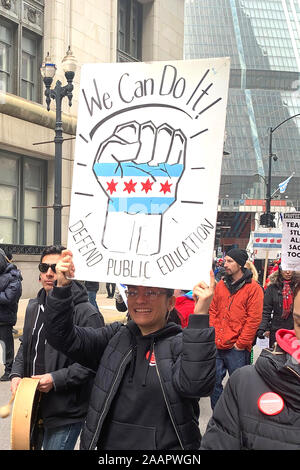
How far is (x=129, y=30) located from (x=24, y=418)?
901 inches

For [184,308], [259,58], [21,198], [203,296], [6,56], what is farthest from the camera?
[259,58]

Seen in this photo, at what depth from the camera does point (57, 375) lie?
304cm

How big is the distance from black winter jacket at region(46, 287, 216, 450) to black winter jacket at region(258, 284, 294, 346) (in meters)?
4.16

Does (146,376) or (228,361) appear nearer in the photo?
(146,376)

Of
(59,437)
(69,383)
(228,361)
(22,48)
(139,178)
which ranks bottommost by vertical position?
(228,361)

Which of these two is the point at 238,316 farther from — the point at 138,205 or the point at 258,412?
the point at 258,412

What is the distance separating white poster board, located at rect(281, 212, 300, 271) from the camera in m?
6.01

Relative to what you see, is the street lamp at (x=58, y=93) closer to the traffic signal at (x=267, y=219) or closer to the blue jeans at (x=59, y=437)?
the blue jeans at (x=59, y=437)

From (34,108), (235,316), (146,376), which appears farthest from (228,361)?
(34,108)

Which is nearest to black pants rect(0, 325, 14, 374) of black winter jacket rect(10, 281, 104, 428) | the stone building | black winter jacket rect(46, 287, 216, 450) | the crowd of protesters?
the crowd of protesters

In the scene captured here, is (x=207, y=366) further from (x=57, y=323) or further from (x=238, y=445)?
(x=57, y=323)

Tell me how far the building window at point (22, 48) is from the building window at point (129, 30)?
164 inches

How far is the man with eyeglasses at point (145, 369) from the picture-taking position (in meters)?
2.27

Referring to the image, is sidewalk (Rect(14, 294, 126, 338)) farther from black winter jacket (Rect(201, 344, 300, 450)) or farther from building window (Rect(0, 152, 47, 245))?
black winter jacket (Rect(201, 344, 300, 450))
